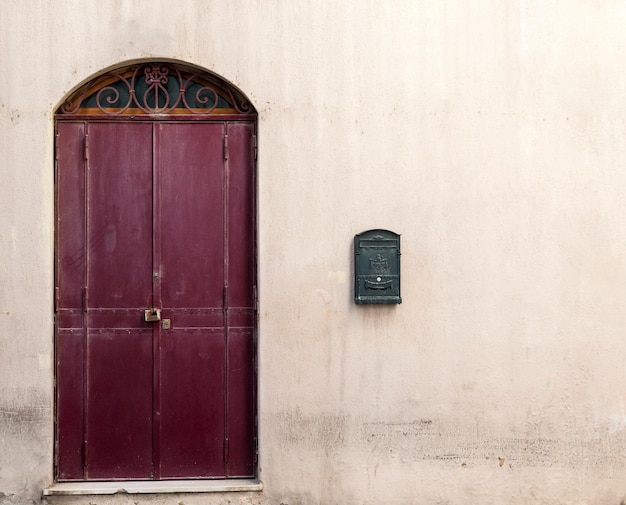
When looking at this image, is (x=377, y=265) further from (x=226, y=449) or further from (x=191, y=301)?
→ (x=226, y=449)

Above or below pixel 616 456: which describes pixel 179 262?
above

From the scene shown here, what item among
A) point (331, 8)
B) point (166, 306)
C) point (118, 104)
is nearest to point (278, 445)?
point (166, 306)

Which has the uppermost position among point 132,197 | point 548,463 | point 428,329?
point 132,197

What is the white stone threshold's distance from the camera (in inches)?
228

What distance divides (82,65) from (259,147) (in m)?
1.44

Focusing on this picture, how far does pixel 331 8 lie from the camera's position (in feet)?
19.5

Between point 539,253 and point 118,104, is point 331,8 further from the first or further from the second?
point 539,253

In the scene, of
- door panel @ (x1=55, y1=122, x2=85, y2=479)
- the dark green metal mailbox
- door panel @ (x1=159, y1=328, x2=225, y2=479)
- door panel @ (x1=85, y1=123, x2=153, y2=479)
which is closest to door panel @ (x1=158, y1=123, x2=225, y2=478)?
door panel @ (x1=159, y1=328, x2=225, y2=479)

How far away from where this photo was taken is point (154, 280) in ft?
19.6

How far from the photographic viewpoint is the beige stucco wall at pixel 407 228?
586 cm

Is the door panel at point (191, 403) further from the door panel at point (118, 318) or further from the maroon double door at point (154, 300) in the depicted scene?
the door panel at point (118, 318)

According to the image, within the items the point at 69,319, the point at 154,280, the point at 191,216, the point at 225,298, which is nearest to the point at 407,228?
the point at 225,298

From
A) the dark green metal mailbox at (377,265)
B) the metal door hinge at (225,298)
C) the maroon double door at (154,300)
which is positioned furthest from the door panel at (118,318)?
the dark green metal mailbox at (377,265)

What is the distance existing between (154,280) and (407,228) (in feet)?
6.41
